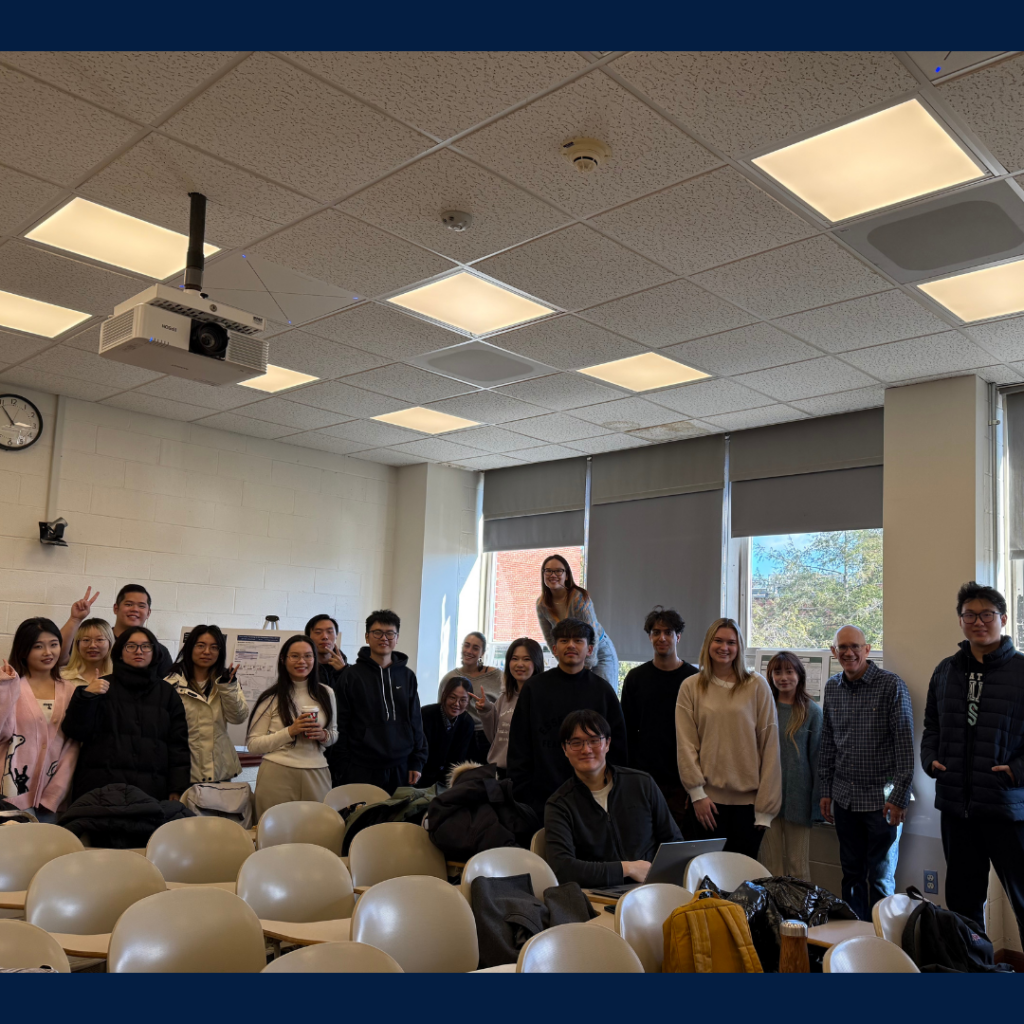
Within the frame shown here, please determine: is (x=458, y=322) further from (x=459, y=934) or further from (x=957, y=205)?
(x=459, y=934)

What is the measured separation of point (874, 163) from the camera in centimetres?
300

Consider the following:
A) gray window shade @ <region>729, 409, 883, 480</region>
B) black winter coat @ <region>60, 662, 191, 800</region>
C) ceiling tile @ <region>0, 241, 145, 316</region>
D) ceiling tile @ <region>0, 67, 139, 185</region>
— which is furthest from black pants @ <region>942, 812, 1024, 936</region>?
ceiling tile @ <region>0, 241, 145, 316</region>

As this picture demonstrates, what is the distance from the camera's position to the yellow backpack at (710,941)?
220 cm

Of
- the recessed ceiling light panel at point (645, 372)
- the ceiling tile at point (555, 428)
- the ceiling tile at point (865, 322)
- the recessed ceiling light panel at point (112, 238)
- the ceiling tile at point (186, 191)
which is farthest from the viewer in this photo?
the ceiling tile at point (555, 428)

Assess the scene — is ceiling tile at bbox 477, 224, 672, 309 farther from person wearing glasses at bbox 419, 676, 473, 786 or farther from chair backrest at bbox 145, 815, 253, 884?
chair backrest at bbox 145, 815, 253, 884

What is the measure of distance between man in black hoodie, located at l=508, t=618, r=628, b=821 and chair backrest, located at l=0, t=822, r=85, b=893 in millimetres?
1673

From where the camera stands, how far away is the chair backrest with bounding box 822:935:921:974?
77.9 inches

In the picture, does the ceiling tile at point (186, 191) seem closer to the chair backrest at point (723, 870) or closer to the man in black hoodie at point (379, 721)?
the man in black hoodie at point (379, 721)

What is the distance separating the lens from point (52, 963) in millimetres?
1876

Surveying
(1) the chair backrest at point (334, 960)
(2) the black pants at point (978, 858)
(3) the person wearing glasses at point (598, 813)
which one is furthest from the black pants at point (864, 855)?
(1) the chair backrest at point (334, 960)

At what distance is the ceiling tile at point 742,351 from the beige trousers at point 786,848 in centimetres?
244

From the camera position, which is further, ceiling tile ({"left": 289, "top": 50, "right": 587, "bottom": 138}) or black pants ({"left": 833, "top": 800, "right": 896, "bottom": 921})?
black pants ({"left": 833, "top": 800, "right": 896, "bottom": 921})

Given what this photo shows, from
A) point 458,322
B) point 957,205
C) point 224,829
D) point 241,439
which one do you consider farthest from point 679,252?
point 241,439

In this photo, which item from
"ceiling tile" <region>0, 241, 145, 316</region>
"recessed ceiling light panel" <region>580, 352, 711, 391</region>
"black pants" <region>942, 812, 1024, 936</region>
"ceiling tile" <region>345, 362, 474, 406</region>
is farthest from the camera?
"ceiling tile" <region>345, 362, 474, 406</region>
